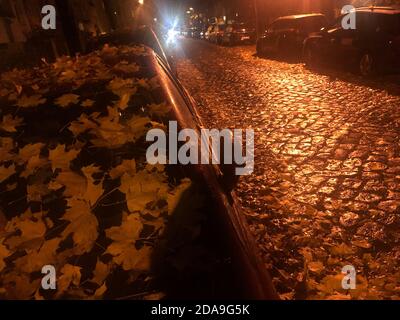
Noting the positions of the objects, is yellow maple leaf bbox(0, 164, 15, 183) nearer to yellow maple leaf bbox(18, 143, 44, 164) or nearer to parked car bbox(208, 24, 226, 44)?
yellow maple leaf bbox(18, 143, 44, 164)

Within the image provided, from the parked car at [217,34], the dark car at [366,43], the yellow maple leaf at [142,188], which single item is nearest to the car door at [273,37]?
the dark car at [366,43]

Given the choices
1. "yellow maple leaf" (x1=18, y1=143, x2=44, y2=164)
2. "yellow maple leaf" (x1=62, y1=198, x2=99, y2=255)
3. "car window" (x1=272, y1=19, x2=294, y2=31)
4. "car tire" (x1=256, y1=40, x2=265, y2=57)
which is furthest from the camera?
"car tire" (x1=256, y1=40, x2=265, y2=57)

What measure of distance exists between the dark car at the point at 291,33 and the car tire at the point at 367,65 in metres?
4.59

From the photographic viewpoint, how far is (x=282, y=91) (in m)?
8.65

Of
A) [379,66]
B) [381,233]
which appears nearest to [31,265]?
[381,233]

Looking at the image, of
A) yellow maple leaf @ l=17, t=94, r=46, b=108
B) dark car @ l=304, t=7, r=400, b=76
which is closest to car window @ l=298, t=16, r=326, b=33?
dark car @ l=304, t=7, r=400, b=76

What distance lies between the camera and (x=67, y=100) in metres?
2.27

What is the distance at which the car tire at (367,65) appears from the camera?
8602 mm

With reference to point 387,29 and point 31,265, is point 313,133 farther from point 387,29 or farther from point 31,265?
point 31,265

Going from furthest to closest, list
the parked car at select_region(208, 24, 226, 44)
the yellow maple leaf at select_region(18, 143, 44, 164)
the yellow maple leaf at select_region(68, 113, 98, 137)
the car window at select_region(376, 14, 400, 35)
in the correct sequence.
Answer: the parked car at select_region(208, 24, 226, 44), the car window at select_region(376, 14, 400, 35), the yellow maple leaf at select_region(68, 113, 98, 137), the yellow maple leaf at select_region(18, 143, 44, 164)

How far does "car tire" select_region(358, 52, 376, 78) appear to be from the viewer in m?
8.60

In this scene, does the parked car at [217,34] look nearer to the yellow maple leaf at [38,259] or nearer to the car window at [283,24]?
the car window at [283,24]

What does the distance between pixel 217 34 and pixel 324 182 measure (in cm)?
2213
